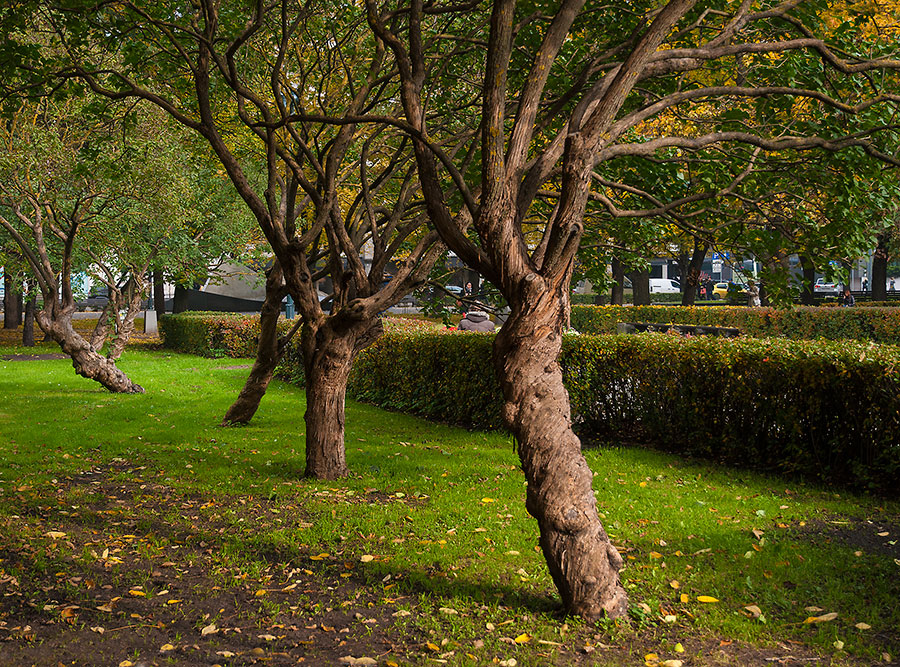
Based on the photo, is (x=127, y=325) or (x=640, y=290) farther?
(x=640, y=290)

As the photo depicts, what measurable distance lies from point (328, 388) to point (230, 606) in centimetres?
304

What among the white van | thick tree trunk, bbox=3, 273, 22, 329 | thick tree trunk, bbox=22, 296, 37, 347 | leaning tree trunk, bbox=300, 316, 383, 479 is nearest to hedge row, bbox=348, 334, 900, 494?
leaning tree trunk, bbox=300, 316, 383, 479

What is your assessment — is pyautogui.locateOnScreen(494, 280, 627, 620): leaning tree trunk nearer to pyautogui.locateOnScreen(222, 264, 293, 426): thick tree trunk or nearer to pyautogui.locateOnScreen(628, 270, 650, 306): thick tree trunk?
pyautogui.locateOnScreen(222, 264, 293, 426): thick tree trunk

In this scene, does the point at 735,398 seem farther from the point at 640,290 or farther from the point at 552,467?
the point at 640,290

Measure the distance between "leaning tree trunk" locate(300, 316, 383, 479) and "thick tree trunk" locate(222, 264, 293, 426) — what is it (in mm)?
2112

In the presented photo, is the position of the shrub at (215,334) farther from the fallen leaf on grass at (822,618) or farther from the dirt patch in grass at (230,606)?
the fallen leaf on grass at (822,618)

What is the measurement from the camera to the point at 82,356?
46.3ft

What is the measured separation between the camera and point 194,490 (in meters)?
7.38

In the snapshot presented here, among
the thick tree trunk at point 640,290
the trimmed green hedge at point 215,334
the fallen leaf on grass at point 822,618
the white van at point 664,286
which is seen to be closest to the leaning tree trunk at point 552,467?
the fallen leaf on grass at point 822,618

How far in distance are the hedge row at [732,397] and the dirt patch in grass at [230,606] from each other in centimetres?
370

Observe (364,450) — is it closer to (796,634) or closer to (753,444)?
(753,444)

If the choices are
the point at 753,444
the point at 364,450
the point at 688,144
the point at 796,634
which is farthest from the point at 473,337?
the point at 796,634

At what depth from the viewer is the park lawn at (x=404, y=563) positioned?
13.5 feet

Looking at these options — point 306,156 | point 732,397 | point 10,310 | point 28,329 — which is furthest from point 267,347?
point 10,310
